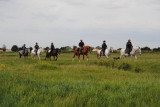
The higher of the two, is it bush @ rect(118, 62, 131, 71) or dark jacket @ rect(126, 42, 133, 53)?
dark jacket @ rect(126, 42, 133, 53)

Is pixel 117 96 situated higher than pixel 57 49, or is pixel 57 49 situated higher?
pixel 57 49

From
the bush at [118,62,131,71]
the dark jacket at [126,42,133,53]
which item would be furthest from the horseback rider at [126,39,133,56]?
the bush at [118,62,131,71]

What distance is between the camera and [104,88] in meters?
6.36

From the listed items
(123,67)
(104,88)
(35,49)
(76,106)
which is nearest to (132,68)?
(123,67)

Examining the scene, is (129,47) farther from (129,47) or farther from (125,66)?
(125,66)

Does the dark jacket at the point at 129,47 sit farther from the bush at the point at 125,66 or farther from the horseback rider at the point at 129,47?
the bush at the point at 125,66


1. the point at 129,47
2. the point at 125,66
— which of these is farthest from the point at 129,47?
the point at 125,66

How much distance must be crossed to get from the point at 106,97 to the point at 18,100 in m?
2.49

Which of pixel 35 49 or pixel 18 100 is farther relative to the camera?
pixel 35 49

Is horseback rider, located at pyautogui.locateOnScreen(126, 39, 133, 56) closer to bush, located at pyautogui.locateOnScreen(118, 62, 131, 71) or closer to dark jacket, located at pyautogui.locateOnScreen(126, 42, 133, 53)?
dark jacket, located at pyautogui.locateOnScreen(126, 42, 133, 53)

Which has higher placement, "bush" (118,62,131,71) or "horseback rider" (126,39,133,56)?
"horseback rider" (126,39,133,56)

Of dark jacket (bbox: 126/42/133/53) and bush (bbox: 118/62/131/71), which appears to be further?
dark jacket (bbox: 126/42/133/53)

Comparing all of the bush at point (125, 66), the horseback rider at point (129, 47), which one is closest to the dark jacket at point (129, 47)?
the horseback rider at point (129, 47)

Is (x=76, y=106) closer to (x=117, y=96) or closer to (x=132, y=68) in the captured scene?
(x=117, y=96)
